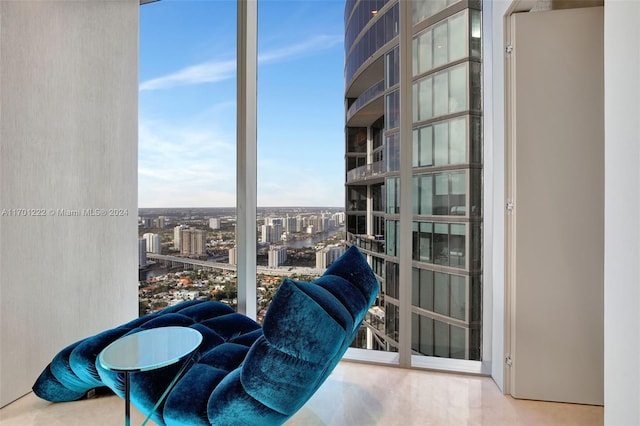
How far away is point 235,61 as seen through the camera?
244 cm

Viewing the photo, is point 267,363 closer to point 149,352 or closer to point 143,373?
point 149,352

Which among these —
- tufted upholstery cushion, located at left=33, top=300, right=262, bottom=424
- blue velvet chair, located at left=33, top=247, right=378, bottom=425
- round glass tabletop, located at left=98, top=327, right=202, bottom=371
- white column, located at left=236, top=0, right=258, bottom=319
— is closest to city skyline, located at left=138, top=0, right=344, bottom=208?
white column, located at left=236, top=0, right=258, bottom=319

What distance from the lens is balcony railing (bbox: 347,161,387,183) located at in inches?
91.0

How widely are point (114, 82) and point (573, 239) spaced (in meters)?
2.95

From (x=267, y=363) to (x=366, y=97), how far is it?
6.04 feet

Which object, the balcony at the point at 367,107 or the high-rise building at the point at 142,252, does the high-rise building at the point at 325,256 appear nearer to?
the balcony at the point at 367,107

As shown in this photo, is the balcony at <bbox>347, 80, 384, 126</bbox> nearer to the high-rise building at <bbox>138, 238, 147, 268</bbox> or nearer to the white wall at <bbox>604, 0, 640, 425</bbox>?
the white wall at <bbox>604, 0, 640, 425</bbox>

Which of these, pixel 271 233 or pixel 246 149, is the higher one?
pixel 246 149

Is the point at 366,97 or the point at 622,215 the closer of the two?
the point at 622,215

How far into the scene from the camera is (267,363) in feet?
3.66

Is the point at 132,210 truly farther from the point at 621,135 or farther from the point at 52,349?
the point at 621,135

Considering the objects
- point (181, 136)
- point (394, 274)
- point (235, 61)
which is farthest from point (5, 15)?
point (394, 274)

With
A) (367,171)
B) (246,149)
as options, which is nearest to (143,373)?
(246,149)

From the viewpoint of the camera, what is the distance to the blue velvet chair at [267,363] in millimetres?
1095
